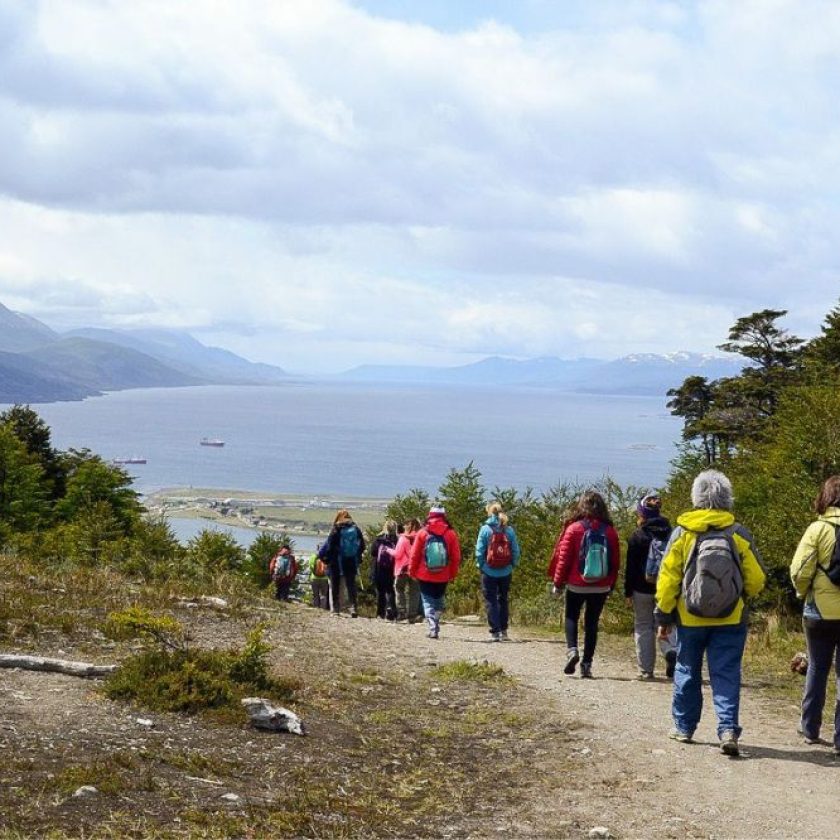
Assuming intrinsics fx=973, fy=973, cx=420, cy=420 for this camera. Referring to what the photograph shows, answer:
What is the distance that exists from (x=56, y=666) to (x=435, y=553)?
708cm

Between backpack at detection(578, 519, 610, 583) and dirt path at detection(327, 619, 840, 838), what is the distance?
3.84 ft

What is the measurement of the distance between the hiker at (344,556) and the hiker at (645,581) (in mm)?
7674

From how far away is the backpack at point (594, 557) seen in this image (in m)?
10.7

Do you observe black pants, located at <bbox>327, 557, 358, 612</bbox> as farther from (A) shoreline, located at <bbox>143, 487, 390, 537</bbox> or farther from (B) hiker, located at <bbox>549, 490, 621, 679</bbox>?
(A) shoreline, located at <bbox>143, 487, 390, 537</bbox>

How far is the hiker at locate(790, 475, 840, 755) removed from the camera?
7598 millimetres

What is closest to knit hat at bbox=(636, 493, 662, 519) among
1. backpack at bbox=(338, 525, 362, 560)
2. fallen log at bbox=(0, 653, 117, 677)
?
fallen log at bbox=(0, 653, 117, 677)

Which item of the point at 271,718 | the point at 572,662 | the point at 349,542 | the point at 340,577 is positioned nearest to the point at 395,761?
the point at 271,718

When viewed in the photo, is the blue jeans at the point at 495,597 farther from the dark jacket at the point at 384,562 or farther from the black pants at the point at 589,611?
the dark jacket at the point at 384,562

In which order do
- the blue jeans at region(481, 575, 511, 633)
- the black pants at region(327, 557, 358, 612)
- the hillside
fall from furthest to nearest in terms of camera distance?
the black pants at region(327, 557, 358, 612) < the blue jeans at region(481, 575, 511, 633) < the hillside

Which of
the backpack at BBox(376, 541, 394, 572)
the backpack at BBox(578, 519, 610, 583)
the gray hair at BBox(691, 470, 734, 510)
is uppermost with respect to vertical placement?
the gray hair at BBox(691, 470, 734, 510)

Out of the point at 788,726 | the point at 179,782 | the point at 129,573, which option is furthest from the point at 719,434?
the point at 179,782

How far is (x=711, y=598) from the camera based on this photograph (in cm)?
743

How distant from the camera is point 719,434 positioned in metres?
54.2

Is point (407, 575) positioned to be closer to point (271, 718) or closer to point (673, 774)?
point (271, 718)
